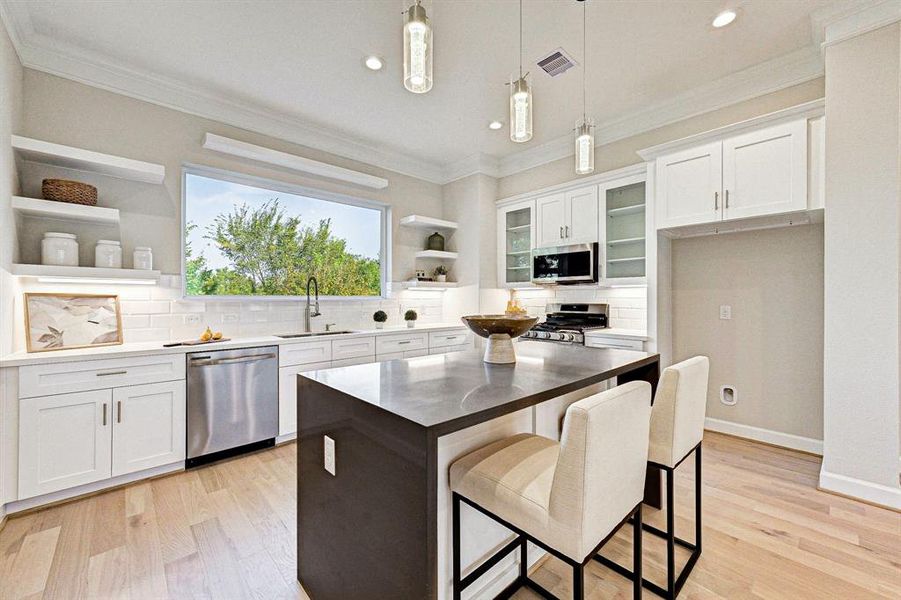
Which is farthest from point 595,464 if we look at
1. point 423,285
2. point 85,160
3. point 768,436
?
point 423,285

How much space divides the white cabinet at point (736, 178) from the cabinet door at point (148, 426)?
4067 mm

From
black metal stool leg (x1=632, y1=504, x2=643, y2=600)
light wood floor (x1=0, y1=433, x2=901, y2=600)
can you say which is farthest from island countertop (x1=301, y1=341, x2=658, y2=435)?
light wood floor (x1=0, y1=433, x2=901, y2=600)

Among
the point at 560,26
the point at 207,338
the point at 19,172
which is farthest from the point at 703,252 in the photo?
the point at 19,172

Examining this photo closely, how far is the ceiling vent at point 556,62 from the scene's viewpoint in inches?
109

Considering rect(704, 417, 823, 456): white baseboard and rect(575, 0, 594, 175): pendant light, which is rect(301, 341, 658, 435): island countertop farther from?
rect(704, 417, 823, 456): white baseboard

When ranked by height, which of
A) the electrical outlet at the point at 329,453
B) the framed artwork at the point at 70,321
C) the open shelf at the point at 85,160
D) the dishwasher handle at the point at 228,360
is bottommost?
the electrical outlet at the point at 329,453

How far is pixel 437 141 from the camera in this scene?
432cm

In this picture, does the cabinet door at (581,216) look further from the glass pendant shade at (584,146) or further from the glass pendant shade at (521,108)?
the glass pendant shade at (521,108)

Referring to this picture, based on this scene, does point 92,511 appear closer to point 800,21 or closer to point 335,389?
point 335,389

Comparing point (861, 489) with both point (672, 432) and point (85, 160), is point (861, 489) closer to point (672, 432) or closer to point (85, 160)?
point (672, 432)

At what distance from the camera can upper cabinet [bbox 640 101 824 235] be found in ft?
8.56

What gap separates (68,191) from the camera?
2537 millimetres

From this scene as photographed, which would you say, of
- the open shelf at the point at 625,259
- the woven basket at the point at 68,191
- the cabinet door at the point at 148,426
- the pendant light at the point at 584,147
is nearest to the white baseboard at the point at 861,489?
the open shelf at the point at 625,259

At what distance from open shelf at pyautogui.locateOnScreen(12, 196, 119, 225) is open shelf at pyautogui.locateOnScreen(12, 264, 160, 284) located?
0.36 m
